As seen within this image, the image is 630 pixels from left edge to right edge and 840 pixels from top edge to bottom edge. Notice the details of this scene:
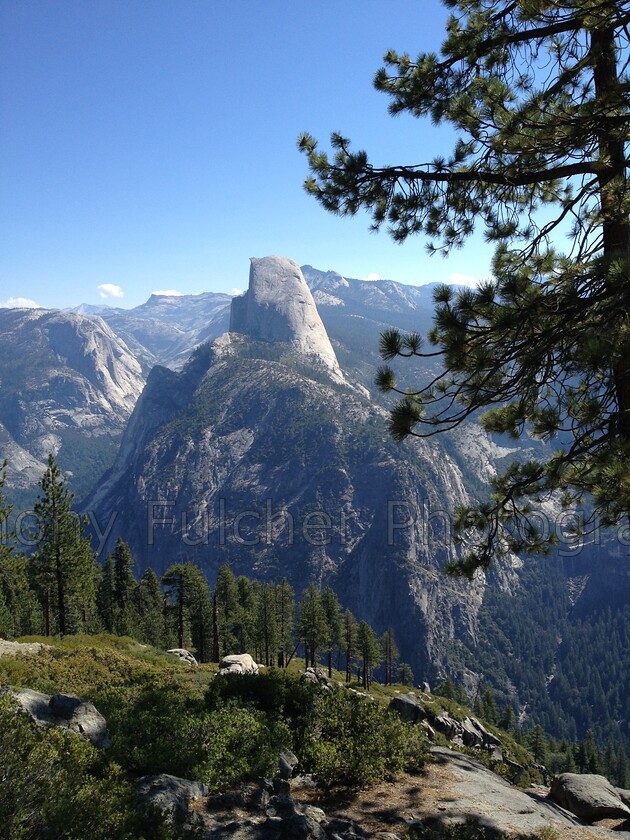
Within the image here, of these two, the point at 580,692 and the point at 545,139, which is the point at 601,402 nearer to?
the point at 545,139

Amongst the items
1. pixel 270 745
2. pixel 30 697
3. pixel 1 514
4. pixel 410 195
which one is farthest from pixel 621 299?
pixel 1 514

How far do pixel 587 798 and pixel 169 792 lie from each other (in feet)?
32.7

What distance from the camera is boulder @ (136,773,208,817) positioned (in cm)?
707

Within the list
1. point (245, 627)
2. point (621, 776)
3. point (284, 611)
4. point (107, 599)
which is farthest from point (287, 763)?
point (621, 776)

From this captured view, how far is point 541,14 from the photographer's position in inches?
314

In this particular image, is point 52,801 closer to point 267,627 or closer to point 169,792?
point 169,792

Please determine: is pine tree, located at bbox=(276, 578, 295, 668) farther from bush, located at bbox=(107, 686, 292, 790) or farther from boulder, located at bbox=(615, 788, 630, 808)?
bush, located at bbox=(107, 686, 292, 790)

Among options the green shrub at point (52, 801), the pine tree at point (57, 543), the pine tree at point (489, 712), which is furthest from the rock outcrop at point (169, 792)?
the pine tree at point (489, 712)

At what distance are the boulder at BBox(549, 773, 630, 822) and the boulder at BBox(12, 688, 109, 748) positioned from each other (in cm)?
1032

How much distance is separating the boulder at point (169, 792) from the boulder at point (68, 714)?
1.56 metres

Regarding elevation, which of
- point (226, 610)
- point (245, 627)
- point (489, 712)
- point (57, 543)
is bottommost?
point (489, 712)

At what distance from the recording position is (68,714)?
31.4 ft

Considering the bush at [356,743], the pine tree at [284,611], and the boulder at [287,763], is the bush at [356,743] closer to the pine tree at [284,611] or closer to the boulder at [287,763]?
the boulder at [287,763]

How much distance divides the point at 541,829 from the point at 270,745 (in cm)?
479
